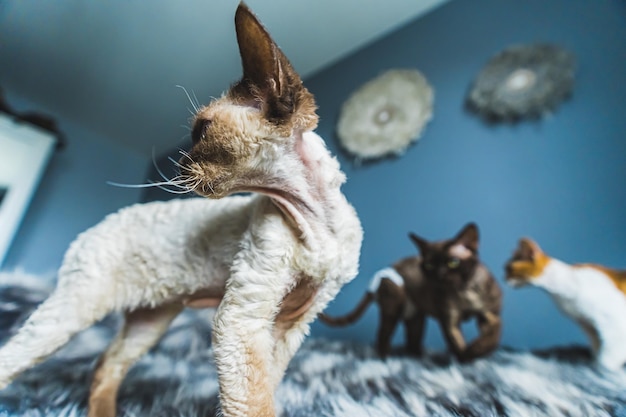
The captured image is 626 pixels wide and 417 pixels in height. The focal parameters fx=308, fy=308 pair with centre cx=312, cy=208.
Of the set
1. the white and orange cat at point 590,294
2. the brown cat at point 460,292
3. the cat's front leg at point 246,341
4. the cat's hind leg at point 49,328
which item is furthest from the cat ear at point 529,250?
the cat's hind leg at point 49,328

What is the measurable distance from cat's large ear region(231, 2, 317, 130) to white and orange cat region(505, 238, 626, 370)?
2.35 ft

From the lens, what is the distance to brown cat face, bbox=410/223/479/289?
0.77 metres

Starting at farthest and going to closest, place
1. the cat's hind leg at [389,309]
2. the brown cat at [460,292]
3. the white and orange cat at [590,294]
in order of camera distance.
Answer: the cat's hind leg at [389,309]
the brown cat at [460,292]
the white and orange cat at [590,294]

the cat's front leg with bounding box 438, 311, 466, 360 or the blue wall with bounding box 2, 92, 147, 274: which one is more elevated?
the blue wall with bounding box 2, 92, 147, 274

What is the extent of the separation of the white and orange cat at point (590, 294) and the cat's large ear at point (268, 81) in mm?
717

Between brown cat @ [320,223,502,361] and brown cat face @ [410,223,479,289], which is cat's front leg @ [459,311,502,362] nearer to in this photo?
brown cat @ [320,223,502,361]

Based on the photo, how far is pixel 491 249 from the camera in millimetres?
1031

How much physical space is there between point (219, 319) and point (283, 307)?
0.10 m

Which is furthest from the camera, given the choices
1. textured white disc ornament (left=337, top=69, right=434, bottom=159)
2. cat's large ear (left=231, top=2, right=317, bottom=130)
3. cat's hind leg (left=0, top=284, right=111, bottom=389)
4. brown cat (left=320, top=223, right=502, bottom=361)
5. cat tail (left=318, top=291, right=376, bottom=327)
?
textured white disc ornament (left=337, top=69, right=434, bottom=159)

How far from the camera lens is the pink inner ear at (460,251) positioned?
2.54ft

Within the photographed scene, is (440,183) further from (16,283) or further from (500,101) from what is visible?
(16,283)

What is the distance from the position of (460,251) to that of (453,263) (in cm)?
4

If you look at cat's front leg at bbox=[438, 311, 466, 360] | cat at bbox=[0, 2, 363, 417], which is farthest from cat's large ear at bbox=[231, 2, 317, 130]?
cat's front leg at bbox=[438, 311, 466, 360]

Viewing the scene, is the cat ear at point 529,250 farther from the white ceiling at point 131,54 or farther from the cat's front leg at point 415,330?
the white ceiling at point 131,54
